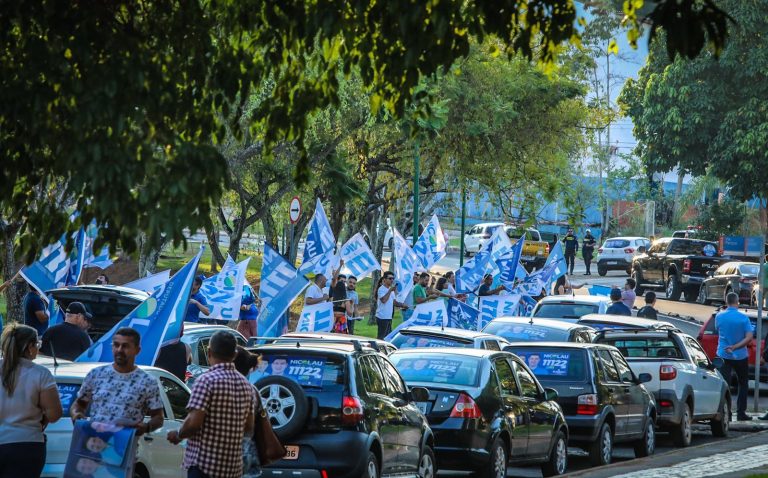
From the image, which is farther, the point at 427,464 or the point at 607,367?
the point at 607,367

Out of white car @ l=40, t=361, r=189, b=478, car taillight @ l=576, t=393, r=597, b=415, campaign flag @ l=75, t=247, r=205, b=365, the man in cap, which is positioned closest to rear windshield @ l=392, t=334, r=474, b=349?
car taillight @ l=576, t=393, r=597, b=415

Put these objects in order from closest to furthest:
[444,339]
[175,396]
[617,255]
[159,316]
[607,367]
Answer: [175,396] → [159,316] → [607,367] → [444,339] → [617,255]

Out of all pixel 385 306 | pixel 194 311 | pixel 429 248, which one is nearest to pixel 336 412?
pixel 194 311

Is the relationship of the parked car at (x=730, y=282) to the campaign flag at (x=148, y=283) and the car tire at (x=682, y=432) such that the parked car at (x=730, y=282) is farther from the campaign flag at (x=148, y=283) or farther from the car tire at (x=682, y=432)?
the campaign flag at (x=148, y=283)

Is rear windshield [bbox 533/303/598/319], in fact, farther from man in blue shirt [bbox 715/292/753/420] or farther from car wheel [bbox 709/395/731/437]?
car wheel [bbox 709/395/731/437]

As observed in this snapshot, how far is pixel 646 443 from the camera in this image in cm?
1753

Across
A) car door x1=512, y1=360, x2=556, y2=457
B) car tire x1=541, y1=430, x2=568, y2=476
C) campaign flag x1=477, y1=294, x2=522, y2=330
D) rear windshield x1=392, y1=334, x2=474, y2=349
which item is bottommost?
car tire x1=541, y1=430, x2=568, y2=476

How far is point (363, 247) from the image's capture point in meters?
24.4

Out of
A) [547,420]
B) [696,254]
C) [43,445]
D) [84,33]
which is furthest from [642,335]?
[696,254]

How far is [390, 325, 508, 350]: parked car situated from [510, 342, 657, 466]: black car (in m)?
0.34

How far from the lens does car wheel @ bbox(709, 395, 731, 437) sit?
20016 millimetres

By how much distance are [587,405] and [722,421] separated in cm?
481

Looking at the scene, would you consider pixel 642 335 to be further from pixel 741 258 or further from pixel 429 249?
pixel 741 258

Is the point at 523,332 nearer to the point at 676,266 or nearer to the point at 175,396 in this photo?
the point at 175,396
